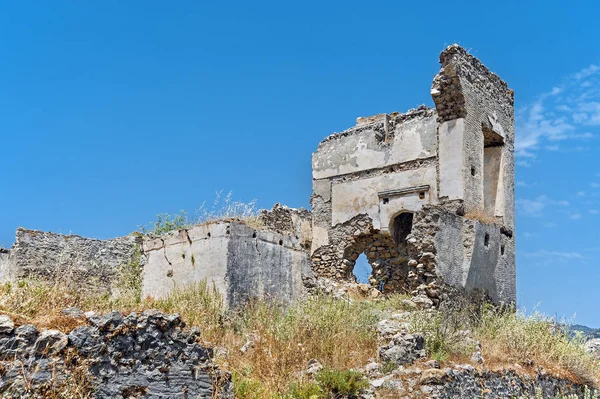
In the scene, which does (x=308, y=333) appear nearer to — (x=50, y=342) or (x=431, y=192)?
(x=50, y=342)

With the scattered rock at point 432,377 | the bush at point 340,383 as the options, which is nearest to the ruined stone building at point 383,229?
the bush at point 340,383

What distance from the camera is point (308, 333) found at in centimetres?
930

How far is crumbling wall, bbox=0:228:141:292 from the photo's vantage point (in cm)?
1413

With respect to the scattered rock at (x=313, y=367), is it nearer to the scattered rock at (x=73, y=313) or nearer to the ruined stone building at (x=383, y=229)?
the ruined stone building at (x=383, y=229)

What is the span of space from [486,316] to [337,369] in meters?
5.77

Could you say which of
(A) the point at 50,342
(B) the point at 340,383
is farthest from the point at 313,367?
(A) the point at 50,342

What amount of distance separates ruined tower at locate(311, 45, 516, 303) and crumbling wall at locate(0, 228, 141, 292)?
19.4 feet

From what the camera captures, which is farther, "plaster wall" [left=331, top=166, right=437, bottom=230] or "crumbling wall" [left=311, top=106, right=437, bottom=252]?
"crumbling wall" [left=311, top=106, right=437, bottom=252]

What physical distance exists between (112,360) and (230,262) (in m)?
5.26

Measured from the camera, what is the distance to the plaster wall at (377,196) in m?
16.9

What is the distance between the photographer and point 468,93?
1529 cm

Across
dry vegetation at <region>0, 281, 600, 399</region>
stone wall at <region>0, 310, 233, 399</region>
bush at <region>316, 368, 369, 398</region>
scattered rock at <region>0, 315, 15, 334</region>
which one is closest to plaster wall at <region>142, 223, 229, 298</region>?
dry vegetation at <region>0, 281, 600, 399</region>

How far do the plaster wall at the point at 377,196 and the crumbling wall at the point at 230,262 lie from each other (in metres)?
5.52

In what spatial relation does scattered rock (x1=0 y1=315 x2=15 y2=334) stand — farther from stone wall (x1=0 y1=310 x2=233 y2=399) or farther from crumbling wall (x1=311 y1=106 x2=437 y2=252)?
crumbling wall (x1=311 y1=106 x2=437 y2=252)
